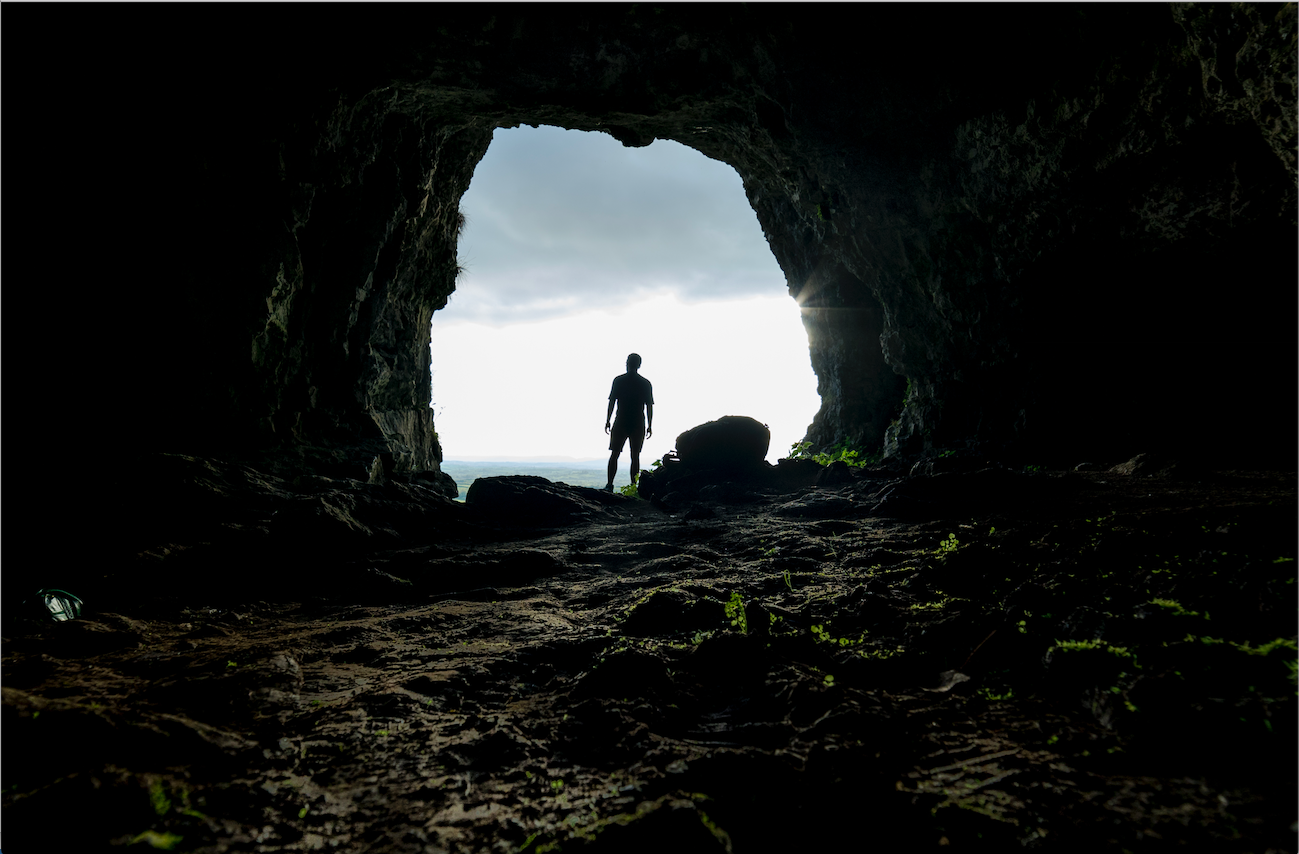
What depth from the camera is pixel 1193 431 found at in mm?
7645

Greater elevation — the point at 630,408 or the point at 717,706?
the point at 630,408

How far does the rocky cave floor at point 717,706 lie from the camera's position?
1.66 metres

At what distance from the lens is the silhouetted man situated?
1305 centimetres

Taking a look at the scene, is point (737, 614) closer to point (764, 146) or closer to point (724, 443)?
point (724, 443)

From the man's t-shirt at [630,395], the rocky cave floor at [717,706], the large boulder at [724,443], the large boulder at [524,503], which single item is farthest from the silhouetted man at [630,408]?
the rocky cave floor at [717,706]

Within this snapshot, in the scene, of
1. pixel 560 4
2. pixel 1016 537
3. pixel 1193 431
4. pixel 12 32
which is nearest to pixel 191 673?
pixel 1016 537

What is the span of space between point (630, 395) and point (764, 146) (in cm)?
587

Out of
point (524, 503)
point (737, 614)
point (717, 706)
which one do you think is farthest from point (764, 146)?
point (717, 706)

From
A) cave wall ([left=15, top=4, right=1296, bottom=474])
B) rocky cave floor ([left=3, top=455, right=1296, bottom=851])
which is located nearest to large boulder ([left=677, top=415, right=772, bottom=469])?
cave wall ([left=15, top=4, right=1296, bottom=474])

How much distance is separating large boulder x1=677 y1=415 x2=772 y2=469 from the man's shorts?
111cm

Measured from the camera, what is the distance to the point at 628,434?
43.2 ft

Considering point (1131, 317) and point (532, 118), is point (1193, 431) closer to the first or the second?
point (1131, 317)

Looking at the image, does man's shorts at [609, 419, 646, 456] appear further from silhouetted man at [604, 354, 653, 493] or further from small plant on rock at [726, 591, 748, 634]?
small plant on rock at [726, 591, 748, 634]

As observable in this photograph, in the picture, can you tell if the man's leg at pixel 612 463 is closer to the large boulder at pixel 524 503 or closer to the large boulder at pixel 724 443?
the large boulder at pixel 724 443
